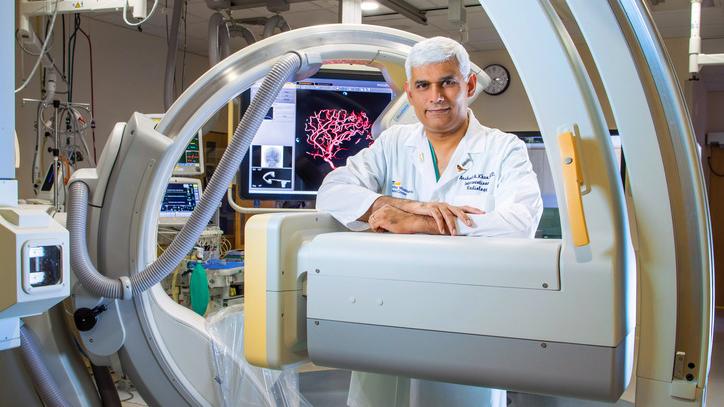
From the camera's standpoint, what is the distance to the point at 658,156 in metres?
1.06

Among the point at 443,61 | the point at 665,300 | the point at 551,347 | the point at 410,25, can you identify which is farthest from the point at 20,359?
the point at 410,25

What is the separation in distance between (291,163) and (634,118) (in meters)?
2.08

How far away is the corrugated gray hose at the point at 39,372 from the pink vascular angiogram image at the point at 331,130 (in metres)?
1.41

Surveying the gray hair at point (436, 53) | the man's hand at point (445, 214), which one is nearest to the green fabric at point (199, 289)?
the gray hair at point (436, 53)

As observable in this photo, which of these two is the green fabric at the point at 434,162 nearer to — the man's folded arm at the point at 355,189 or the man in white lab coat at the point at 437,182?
the man in white lab coat at the point at 437,182

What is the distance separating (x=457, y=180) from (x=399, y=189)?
213 millimetres

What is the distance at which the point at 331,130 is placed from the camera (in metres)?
2.99

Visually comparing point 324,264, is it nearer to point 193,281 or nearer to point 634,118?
point 634,118

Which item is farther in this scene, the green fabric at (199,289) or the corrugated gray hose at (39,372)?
the green fabric at (199,289)

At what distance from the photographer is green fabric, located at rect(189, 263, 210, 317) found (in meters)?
3.39

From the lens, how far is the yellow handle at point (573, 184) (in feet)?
3.22

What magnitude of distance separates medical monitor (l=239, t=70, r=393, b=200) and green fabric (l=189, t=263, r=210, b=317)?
2.11 feet

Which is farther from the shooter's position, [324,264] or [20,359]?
[20,359]

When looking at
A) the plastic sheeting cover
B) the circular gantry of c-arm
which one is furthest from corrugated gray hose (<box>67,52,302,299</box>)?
the circular gantry of c-arm
